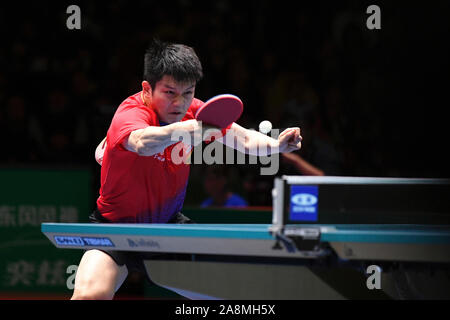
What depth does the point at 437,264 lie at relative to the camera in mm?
2727

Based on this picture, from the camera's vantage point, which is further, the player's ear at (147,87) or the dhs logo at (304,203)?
the player's ear at (147,87)

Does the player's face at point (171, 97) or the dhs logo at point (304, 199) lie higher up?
the player's face at point (171, 97)

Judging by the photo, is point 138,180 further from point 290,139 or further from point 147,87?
point 290,139

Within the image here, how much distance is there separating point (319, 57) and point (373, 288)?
5459 mm

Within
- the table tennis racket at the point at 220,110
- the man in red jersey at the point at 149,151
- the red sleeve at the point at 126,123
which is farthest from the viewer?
the red sleeve at the point at 126,123

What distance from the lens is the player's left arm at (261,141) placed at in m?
3.47

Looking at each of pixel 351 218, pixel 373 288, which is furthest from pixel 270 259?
pixel 351 218

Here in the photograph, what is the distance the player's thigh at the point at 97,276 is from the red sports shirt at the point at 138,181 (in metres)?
0.49

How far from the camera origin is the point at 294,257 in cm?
277

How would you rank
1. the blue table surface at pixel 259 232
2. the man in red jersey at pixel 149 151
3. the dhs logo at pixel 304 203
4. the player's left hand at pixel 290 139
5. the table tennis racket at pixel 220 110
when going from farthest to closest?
the player's left hand at pixel 290 139
the man in red jersey at pixel 149 151
the table tennis racket at pixel 220 110
the dhs logo at pixel 304 203
the blue table surface at pixel 259 232

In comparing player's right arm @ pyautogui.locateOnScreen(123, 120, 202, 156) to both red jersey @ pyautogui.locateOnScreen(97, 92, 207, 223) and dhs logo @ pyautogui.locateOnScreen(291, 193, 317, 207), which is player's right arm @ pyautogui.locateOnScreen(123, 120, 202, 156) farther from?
Result: dhs logo @ pyautogui.locateOnScreen(291, 193, 317, 207)

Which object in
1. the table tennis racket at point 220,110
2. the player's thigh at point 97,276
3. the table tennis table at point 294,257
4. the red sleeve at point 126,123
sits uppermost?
the table tennis racket at point 220,110

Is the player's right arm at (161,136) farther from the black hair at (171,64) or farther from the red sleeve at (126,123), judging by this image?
the black hair at (171,64)

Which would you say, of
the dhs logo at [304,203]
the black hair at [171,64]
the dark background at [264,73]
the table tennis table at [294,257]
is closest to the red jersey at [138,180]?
the black hair at [171,64]
